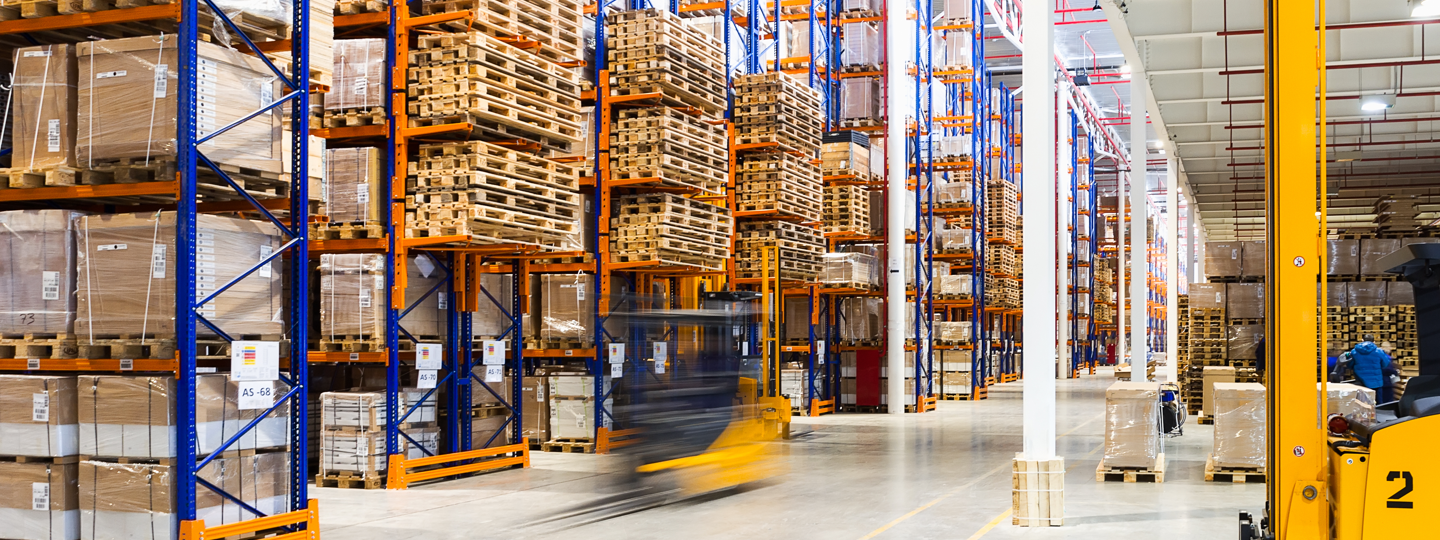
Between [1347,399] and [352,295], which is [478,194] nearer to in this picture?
[352,295]

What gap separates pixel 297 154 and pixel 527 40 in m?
3.69

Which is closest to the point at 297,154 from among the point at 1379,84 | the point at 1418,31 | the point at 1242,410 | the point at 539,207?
the point at 539,207

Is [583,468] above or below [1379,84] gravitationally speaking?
below

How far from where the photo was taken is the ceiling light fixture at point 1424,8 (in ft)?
35.4

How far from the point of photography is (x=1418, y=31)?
483 inches

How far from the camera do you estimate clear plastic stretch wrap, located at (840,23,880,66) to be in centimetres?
2005

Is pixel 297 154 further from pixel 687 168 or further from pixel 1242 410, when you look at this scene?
pixel 1242 410

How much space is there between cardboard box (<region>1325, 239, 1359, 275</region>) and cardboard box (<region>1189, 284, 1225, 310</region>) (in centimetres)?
151

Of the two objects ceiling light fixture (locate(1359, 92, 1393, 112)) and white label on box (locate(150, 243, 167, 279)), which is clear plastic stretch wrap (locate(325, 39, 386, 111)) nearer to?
white label on box (locate(150, 243, 167, 279))

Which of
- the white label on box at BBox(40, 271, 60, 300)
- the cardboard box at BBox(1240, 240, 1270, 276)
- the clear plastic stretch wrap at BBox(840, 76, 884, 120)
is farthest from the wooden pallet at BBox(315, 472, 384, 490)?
the cardboard box at BBox(1240, 240, 1270, 276)

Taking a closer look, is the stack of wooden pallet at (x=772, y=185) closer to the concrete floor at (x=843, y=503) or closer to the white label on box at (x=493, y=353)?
the concrete floor at (x=843, y=503)

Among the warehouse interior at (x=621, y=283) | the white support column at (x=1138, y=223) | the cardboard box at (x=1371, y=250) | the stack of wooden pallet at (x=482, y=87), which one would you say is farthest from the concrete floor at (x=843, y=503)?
the cardboard box at (x=1371, y=250)

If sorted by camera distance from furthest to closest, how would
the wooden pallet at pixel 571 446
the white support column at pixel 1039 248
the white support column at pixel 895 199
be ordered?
the white support column at pixel 895 199
the wooden pallet at pixel 571 446
the white support column at pixel 1039 248

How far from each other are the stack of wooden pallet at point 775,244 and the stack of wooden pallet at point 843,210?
1.82m
